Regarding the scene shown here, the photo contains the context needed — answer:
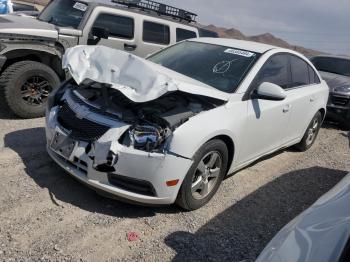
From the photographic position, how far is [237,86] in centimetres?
423

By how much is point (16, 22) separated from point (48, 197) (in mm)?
3552

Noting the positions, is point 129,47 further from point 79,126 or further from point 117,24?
point 79,126

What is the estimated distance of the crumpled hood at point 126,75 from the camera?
357cm

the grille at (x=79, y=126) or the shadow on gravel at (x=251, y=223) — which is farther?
the grille at (x=79, y=126)

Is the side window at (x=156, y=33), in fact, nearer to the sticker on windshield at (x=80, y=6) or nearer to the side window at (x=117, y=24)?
the side window at (x=117, y=24)

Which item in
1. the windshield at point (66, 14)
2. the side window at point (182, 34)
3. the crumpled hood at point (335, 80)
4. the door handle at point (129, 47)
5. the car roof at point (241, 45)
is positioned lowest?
the crumpled hood at point (335, 80)

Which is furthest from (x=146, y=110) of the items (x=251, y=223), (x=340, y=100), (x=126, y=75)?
(x=340, y=100)

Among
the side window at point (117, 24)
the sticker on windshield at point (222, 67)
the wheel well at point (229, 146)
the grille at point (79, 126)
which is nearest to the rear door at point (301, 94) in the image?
the sticker on windshield at point (222, 67)

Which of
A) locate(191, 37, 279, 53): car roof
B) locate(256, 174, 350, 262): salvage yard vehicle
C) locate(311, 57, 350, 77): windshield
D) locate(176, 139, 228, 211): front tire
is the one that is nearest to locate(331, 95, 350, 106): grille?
locate(311, 57, 350, 77): windshield

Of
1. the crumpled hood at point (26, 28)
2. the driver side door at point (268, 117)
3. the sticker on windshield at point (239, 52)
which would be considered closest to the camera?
the driver side door at point (268, 117)

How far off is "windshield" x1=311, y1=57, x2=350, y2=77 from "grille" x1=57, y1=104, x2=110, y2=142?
7.63 metres

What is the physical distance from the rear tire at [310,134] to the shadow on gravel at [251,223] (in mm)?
813

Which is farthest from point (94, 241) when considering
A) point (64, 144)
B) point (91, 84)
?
point (91, 84)

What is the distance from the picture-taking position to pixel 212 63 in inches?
181
